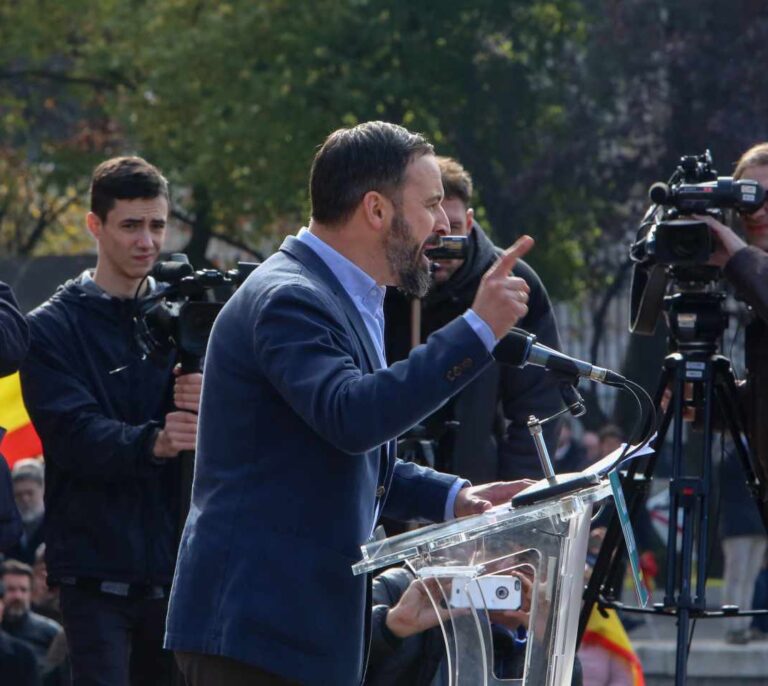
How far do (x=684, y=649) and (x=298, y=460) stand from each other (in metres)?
2.04

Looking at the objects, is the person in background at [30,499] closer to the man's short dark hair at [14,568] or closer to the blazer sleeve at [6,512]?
the man's short dark hair at [14,568]

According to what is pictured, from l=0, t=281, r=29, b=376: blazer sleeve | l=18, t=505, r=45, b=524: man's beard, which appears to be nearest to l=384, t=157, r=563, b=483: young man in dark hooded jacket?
l=0, t=281, r=29, b=376: blazer sleeve

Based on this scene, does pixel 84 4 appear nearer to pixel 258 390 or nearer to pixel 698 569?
pixel 698 569

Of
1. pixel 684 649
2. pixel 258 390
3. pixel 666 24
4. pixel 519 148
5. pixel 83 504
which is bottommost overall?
pixel 684 649

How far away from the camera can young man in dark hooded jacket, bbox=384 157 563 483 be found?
18.5ft

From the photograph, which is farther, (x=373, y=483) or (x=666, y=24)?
(x=666, y=24)

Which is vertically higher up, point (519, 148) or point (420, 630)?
point (519, 148)

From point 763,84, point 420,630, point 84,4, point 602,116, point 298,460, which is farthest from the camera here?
point 84,4

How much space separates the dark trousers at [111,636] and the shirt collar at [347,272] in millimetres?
1727

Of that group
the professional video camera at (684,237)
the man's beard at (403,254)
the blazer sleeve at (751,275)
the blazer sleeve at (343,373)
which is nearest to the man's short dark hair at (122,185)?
the professional video camera at (684,237)

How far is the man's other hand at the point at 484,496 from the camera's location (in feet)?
12.2

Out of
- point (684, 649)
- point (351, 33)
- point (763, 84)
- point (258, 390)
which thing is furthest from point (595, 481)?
point (351, 33)

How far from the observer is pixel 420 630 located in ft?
14.4

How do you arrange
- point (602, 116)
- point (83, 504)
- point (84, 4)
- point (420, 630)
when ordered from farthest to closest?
point (84, 4)
point (602, 116)
point (83, 504)
point (420, 630)
